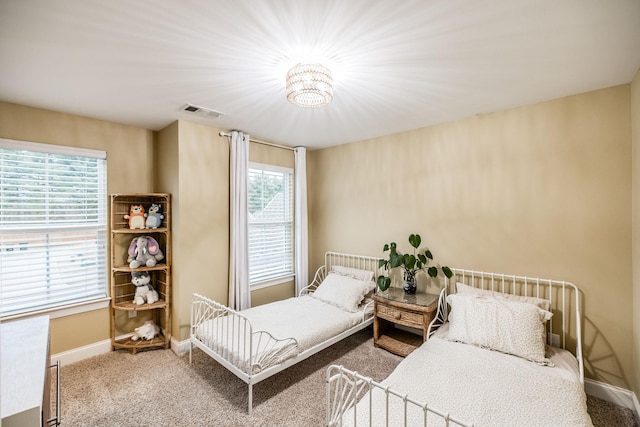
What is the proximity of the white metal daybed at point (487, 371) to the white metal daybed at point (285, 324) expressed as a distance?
1.76 feet

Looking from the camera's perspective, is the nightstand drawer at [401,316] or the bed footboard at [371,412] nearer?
the bed footboard at [371,412]

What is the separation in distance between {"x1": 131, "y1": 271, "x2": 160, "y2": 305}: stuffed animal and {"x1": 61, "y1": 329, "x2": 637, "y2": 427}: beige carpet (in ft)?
1.81

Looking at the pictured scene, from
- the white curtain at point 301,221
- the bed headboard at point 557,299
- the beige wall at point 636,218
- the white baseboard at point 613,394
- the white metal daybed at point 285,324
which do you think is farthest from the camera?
the white curtain at point 301,221

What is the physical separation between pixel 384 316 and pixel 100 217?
3293 millimetres

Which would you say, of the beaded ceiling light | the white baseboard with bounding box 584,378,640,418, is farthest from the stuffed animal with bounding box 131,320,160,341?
the white baseboard with bounding box 584,378,640,418

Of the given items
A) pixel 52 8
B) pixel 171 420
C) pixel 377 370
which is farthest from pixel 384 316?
pixel 52 8

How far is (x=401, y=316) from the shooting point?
313 centimetres

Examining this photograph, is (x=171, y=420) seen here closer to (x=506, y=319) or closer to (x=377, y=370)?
(x=377, y=370)

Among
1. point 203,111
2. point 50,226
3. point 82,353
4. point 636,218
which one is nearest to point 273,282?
point 82,353

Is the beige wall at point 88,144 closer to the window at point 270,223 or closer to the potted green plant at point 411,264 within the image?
the window at point 270,223

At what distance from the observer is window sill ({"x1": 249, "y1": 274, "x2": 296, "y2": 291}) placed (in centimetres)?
401

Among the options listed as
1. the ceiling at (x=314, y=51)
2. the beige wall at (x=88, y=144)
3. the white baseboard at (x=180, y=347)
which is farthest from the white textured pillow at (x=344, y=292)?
the beige wall at (x=88, y=144)

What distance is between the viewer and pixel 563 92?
2529 millimetres

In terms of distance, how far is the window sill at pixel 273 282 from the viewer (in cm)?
401
